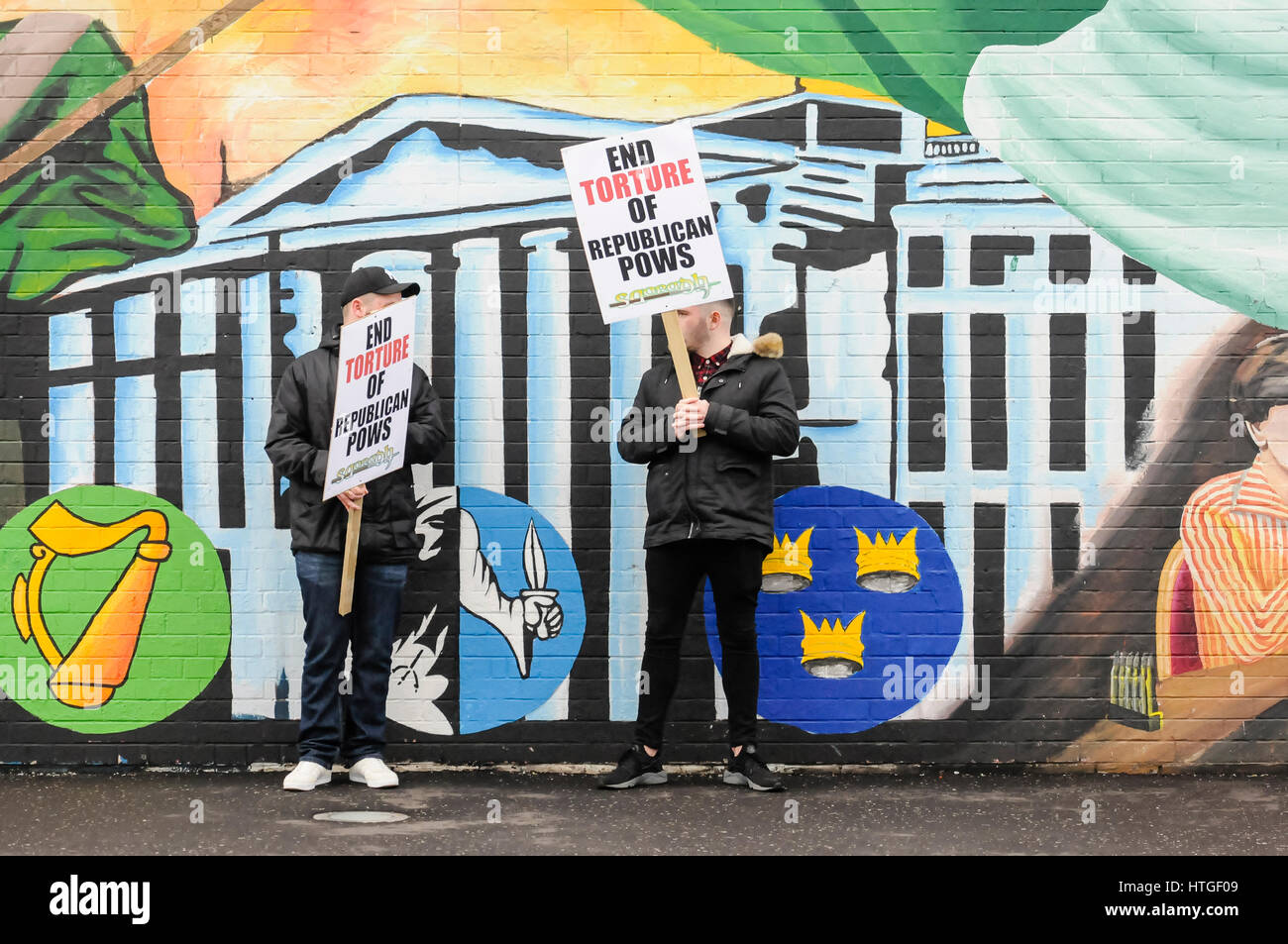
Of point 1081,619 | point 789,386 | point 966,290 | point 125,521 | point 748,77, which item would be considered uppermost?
point 748,77

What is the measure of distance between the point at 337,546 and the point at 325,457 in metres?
0.41

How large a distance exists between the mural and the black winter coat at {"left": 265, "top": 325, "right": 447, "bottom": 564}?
1.71 ft

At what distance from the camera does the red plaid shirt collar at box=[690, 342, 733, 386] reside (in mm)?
6422

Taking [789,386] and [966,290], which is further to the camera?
[966,290]

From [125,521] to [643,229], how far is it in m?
2.96

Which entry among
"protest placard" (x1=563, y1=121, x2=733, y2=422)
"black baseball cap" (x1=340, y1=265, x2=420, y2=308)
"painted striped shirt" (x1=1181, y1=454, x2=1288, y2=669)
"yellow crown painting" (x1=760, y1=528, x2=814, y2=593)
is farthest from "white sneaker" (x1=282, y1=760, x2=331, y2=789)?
"painted striped shirt" (x1=1181, y1=454, x2=1288, y2=669)

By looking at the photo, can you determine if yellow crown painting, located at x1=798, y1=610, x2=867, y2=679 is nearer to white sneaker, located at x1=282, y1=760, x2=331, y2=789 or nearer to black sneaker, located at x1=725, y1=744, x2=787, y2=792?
black sneaker, located at x1=725, y1=744, x2=787, y2=792

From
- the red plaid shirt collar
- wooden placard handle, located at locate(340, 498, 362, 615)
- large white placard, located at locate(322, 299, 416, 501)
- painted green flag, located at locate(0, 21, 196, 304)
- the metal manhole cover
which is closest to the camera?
the metal manhole cover

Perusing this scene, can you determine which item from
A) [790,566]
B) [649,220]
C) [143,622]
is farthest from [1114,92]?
[143,622]

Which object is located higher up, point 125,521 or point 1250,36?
point 1250,36

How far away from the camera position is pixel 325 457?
620 centimetres

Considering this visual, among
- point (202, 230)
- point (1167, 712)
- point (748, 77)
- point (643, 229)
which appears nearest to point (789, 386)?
point (643, 229)

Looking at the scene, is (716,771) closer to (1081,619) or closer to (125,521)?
(1081,619)

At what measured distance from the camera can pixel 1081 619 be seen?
682 cm
